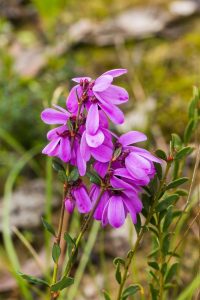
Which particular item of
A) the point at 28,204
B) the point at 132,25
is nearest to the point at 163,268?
the point at 28,204

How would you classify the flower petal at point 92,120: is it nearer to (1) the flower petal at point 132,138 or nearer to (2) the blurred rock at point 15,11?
(1) the flower petal at point 132,138

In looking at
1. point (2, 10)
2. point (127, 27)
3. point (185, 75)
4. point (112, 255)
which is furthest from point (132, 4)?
point (112, 255)

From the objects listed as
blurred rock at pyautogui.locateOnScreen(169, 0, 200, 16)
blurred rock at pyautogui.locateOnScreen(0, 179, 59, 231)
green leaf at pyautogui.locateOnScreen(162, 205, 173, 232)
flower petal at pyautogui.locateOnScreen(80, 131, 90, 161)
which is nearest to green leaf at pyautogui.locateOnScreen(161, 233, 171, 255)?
green leaf at pyautogui.locateOnScreen(162, 205, 173, 232)

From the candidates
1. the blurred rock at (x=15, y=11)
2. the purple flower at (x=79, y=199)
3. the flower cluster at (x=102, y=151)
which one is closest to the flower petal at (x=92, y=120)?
the flower cluster at (x=102, y=151)

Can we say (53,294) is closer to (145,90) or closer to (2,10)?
(145,90)

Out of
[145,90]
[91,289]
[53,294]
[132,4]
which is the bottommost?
[91,289]

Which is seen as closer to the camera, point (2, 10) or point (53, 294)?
point (53, 294)

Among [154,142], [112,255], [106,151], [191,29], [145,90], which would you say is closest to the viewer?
[106,151]
